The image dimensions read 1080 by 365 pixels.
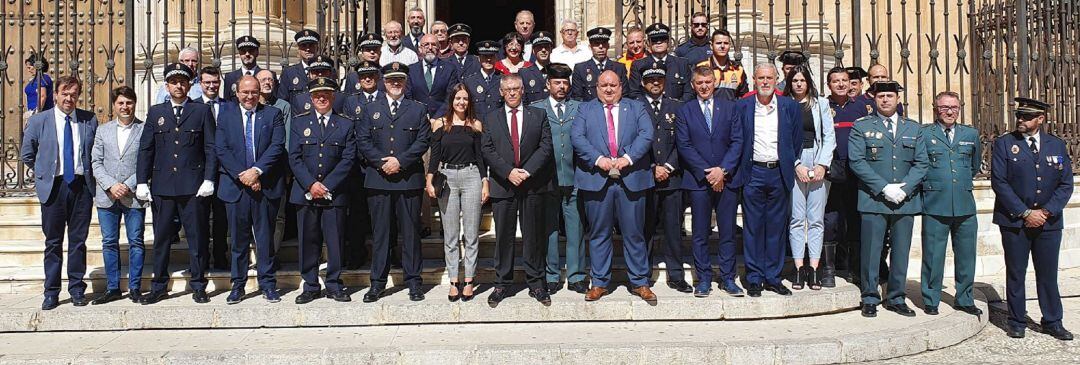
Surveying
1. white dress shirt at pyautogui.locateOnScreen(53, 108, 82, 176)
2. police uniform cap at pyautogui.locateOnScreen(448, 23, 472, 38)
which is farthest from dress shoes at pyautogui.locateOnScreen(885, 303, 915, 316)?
white dress shirt at pyautogui.locateOnScreen(53, 108, 82, 176)

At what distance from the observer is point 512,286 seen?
6.32m

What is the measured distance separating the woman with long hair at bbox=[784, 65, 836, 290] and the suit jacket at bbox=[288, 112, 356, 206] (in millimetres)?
3300

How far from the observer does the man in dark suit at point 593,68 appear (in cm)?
689

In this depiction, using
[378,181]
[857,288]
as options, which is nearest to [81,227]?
[378,181]

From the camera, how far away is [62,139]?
6047mm

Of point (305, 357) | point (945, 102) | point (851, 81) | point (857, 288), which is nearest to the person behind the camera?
point (305, 357)

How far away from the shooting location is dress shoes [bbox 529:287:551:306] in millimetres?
5809

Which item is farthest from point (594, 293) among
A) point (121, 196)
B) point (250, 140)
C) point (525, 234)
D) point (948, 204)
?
point (121, 196)

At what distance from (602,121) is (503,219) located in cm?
101

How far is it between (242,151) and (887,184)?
461cm

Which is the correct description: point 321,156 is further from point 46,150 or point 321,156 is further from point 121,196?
point 46,150

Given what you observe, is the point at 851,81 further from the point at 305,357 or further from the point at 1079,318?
the point at 305,357

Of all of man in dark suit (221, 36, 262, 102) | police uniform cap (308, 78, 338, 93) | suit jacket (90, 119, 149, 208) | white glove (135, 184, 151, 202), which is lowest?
white glove (135, 184, 151, 202)

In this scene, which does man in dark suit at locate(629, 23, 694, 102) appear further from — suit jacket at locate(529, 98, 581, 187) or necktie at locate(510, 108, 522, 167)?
necktie at locate(510, 108, 522, 167)
